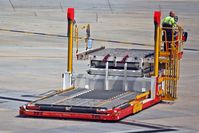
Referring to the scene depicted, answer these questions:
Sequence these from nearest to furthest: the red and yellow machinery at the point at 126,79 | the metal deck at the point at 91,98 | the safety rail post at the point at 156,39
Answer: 1. the metal deck at the point at 91,98
2. the red and yellow machinery at the point at 126,79
3. the safety rail post at the point at 156,39

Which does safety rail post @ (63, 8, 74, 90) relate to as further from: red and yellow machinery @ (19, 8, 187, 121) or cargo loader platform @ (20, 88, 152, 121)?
cargo loader platform @ (20, 88, 152, 121)

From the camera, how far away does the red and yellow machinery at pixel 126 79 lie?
2431cm

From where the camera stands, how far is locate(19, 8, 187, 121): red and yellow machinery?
957 inches

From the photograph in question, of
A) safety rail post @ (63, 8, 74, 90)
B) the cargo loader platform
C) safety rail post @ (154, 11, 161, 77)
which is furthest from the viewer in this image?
safety rail post @ (63, 8, 74, 90)

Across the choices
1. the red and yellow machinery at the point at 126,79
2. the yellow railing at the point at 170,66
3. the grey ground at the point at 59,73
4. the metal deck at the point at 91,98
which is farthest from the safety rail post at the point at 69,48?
the yellow railing at the point at 170,66

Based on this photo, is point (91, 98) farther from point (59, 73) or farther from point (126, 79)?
point (59, 73)

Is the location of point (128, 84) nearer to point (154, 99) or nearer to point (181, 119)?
point (154, 99)

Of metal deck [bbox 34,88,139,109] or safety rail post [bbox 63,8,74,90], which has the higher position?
safety rail post [bbox 63,8,74,90]

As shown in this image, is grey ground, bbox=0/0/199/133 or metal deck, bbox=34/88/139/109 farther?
metal deck, bbox=34/88/139/109

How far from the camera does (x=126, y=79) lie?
26156mm

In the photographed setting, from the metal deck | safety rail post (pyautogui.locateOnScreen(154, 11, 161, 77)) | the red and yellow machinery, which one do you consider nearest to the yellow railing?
the red and yellow machinery

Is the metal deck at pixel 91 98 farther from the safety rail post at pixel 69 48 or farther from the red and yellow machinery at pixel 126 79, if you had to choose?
the safety rail post at pixel 69 48

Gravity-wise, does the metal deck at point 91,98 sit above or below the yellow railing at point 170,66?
below

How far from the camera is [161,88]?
26.4m
